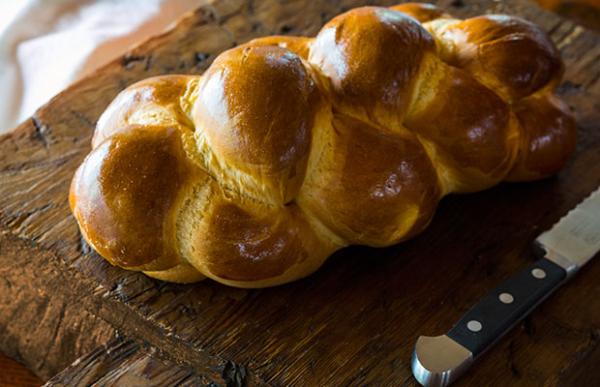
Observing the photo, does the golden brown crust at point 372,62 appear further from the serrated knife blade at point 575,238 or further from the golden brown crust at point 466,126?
the serrated knife blade at point 575,238

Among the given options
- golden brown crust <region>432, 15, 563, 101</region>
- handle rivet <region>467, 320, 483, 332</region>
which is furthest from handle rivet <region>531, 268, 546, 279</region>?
golden brown crust <region>432, 15, 563, 101</region>

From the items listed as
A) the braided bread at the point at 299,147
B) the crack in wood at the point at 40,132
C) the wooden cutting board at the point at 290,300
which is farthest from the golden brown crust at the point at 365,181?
the crack in wood at the point at 40,132

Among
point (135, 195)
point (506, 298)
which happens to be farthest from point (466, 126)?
point (135, 195)

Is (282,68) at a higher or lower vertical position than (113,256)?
higher

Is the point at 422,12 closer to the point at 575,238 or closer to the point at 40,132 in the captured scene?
the point at 575,238

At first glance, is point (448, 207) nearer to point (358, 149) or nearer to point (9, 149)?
point (358, 149)

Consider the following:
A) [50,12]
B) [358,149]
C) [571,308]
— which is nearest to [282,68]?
[358,149]
